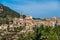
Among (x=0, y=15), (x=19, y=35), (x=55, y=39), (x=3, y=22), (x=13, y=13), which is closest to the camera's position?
(x=55, y=39)

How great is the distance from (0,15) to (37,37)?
1593 inches

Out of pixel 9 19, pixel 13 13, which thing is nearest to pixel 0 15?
pixel 9 19

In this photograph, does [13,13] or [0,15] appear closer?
[0,15]

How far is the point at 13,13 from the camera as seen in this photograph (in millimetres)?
101750

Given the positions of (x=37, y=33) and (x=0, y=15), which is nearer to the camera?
(x=37, y=33)

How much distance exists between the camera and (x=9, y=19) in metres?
86.8

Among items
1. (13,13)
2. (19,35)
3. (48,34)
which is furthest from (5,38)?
(13,13)

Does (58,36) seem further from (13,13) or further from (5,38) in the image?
(13,13)

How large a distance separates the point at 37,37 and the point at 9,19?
36.2m

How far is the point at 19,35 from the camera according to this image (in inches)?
2227

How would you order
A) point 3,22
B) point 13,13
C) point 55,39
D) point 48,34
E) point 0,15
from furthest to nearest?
1. point 13,13
2. point 0,15
3. point 3,22
4. point 48,34
5. point 55,39

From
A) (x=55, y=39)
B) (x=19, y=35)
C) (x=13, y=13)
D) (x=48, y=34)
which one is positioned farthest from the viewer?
(x=13, y=13)

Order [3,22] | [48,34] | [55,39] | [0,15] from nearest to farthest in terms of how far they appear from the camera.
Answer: [55,39], [48,34], [3,22], [0,15]

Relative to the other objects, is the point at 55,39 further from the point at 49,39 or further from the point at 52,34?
the point at 52,34
